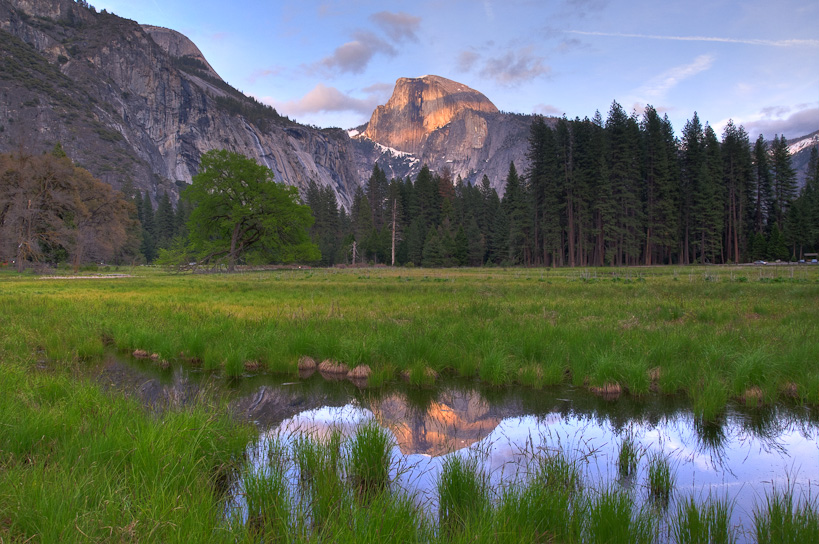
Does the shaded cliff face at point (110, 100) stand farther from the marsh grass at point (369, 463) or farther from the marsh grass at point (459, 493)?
the marsh grass at point (459, 493)

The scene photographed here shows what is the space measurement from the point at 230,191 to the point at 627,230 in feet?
160

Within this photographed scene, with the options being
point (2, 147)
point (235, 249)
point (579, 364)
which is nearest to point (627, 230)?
point (235, 249)

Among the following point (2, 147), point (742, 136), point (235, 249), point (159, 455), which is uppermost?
point (2, 147)

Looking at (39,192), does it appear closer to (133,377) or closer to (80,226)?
(80,226)

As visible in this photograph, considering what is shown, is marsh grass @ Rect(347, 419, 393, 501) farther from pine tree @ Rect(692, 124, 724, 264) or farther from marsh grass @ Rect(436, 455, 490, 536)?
pine tree @ Rect(692, 124, 724, 264)

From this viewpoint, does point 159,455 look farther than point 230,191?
No

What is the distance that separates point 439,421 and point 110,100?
203 meters

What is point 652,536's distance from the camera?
3199 mm

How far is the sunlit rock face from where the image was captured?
17.4ft

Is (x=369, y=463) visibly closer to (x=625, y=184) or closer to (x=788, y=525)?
(x=788, y=525)

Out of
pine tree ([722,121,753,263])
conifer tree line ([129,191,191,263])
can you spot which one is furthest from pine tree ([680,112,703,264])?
conifer tree line ([129,191,191,263])

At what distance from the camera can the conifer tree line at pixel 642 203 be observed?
59.4 metres

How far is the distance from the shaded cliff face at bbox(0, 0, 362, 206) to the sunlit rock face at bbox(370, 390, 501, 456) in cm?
14824

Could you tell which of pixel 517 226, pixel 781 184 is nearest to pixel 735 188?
pixel 781 184
